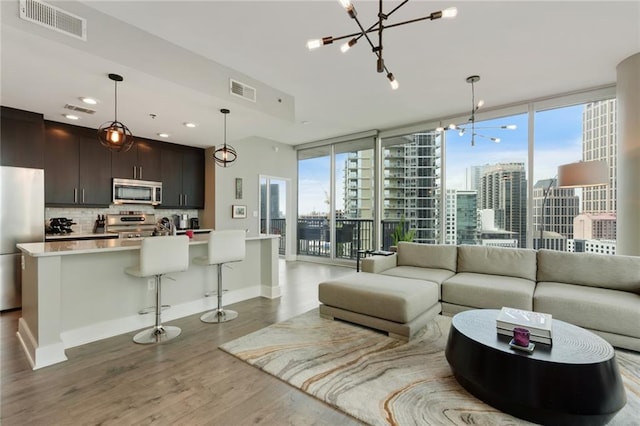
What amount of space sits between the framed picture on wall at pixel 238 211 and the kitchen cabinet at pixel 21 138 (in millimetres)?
3006

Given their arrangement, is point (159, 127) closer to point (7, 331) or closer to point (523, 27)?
point (7, 331)

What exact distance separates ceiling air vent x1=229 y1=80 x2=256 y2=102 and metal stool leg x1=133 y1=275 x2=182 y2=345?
2.25 meters

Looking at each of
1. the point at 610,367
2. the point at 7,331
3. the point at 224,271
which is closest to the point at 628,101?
the point at 610,367

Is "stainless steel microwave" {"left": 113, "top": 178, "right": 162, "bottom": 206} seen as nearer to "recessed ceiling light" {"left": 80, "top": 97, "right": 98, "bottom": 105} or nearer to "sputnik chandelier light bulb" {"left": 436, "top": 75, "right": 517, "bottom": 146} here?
"recessed ceiling light" {"left": 80, "top": 97, "right": 98, "bottom": 105}

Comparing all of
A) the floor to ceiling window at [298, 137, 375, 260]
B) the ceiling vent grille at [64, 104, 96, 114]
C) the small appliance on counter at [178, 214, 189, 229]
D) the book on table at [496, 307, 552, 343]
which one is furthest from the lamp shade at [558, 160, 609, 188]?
the small appliance on counter at [178, 214, 189, 229]

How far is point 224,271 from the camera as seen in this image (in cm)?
399

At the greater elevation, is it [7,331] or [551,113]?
[551,113]

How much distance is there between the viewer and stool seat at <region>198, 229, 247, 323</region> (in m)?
3.33

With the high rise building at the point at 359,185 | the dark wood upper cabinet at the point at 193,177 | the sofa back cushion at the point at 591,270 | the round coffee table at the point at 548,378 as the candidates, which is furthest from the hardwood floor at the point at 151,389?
the high rise building at the point at 359,185

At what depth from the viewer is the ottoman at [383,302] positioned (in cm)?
278

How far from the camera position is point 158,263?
2.83m

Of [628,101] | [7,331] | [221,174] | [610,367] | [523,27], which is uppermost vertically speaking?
[523,27]

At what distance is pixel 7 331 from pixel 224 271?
2.15 meters

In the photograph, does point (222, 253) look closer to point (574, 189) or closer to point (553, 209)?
point (553, 209)
